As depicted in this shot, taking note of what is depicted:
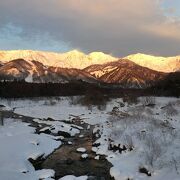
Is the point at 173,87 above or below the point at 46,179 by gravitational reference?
above

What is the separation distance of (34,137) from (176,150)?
11.8 m

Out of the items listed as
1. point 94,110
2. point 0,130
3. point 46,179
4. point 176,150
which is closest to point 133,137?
point 176,150

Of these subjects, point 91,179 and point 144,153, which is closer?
point 91,179

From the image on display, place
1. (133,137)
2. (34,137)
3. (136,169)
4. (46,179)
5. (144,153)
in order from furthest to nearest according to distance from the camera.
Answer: (34,137), (133,137), (144,153), (136,169), (46,179)

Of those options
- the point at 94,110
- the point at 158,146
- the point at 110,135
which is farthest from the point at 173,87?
the point at 158,146

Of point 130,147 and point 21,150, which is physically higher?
point 130,147

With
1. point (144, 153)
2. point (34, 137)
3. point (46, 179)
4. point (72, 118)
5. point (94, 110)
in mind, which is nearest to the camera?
point (46, 179)

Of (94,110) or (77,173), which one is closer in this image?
(77,173)

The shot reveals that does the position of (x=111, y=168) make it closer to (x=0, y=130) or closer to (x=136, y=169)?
(x=136, y=169)

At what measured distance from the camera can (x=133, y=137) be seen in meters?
25.1

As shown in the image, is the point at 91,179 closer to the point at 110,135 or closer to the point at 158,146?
the point at 158,146

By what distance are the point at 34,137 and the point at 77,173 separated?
836 cm

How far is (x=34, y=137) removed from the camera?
90.7 feet

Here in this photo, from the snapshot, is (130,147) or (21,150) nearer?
(21,150)
